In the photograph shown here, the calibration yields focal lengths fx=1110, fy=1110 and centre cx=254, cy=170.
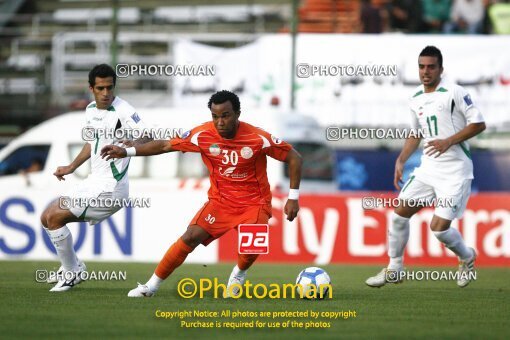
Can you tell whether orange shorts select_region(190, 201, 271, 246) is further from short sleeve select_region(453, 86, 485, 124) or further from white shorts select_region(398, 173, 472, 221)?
short sleeve select_region(453, 86, 485, 124)

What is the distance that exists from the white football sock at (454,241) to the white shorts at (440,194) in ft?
0.56

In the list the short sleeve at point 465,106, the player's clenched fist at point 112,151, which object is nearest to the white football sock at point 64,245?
the player's clenched fist at point 112,151

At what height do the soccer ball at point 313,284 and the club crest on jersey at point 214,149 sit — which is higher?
the club crest on jersey at point 214,149

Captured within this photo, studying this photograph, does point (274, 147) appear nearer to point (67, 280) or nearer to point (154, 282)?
point (154, 282)

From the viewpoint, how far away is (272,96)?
2327 centimetres

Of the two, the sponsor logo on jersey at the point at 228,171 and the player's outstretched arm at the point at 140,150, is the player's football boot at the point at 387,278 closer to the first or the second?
the sponsor logo on jersey at the point at 228,171

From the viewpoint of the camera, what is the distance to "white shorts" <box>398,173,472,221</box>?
12.0 meters

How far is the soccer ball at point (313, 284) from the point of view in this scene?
438 inches

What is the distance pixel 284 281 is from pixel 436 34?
39.1 ft

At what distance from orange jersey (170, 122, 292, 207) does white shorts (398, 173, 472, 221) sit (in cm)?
200

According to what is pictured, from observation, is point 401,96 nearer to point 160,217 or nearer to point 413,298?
point 160,217

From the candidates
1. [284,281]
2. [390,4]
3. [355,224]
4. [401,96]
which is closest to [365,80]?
[401,96]

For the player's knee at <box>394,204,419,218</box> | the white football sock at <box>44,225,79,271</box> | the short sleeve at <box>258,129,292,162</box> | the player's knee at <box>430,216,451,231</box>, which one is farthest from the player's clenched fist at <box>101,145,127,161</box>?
the player's knee at <box>430,216,451,231</box>

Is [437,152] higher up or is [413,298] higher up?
[437,152]
